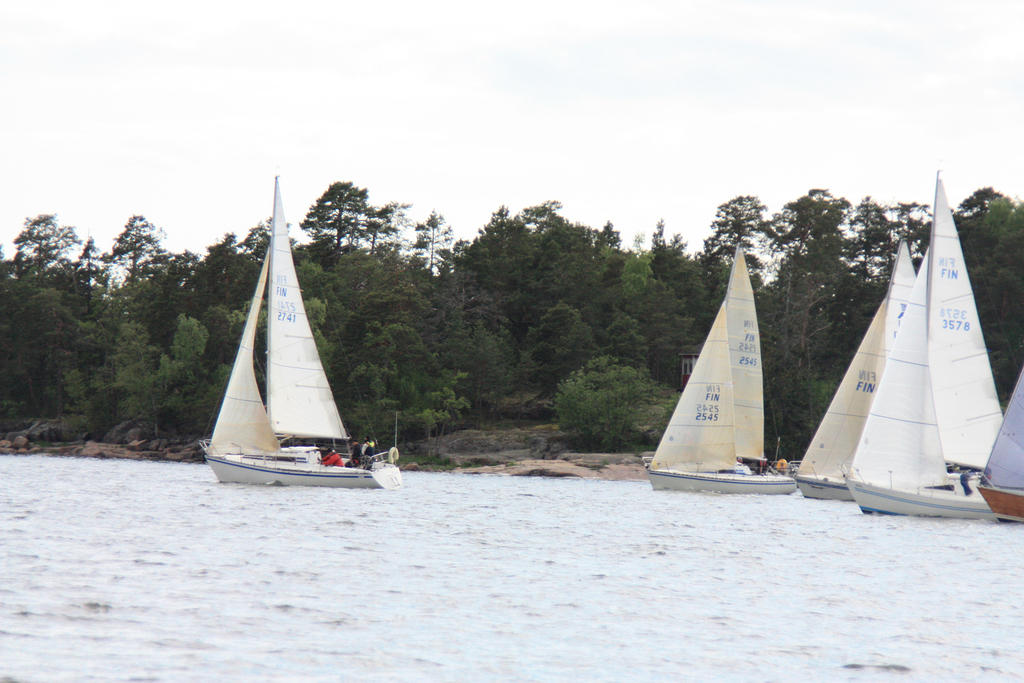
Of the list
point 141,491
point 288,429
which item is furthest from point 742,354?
→ point 141,491

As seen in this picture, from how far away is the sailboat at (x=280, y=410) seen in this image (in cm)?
4322

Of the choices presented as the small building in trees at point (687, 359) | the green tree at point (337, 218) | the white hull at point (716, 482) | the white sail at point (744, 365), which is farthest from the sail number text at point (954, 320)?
the green tree at point (337, 218)

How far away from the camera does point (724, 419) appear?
47.8m

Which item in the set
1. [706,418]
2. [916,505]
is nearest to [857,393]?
[706,418]

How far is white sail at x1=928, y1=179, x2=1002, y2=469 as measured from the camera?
1527 inches

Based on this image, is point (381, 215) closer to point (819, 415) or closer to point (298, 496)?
point (819, 415)

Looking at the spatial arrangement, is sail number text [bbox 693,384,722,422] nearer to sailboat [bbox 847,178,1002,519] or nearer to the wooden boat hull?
sailboat [bbox 847,178,1002,519]

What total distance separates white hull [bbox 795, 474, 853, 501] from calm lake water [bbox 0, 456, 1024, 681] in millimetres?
10921

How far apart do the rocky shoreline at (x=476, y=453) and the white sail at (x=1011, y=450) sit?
1435 inches

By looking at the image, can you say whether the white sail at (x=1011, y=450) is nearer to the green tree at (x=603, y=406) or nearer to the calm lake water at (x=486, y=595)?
the calm lake water at (x=486, y=595)

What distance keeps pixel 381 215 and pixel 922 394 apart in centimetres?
8124

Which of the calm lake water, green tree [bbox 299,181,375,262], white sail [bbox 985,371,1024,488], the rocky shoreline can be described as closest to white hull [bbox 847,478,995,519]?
the calm lake water

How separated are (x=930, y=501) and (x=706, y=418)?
1217 centimetres

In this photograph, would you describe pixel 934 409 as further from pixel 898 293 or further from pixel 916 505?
pixel 898 293
